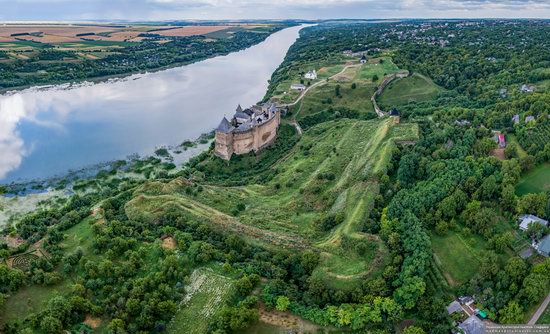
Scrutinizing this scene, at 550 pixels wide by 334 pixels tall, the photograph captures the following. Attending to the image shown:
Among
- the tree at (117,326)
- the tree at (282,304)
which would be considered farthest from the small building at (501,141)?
the tree at (117,326)

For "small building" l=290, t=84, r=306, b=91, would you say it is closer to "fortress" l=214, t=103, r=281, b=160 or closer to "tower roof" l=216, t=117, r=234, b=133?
"fortress" l=214, t=103, r=281, b=160

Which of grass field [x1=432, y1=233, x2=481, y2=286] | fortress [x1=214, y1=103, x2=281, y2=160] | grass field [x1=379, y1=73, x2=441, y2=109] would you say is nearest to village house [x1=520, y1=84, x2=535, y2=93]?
grass field [x1=379, y1=73, x2=441, y2=109]

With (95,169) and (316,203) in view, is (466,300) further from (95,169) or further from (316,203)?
(95,169)

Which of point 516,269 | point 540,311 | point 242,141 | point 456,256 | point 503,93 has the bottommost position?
point 540,311

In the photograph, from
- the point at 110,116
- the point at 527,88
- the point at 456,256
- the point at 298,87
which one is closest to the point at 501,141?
the point at 456,256

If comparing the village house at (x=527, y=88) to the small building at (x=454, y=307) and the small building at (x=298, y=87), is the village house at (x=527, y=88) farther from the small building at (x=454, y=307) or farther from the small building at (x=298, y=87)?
the small building at (x=454, y=307)

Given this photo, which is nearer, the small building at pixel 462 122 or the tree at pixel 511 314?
the tree at pixel 511 314
